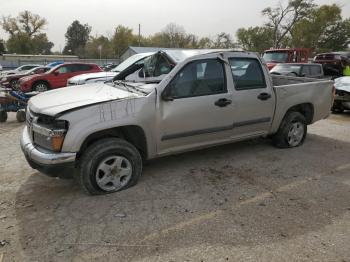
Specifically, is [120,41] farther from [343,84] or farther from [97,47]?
[343,84]

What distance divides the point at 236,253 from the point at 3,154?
15.0 ft

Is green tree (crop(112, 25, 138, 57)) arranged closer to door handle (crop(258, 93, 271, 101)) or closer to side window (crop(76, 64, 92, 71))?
side window (crop(76, 64, 92, 71))

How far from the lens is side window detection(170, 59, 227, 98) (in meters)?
4.48

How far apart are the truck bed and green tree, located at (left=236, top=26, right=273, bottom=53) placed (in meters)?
53.2

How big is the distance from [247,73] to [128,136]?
2.14 m

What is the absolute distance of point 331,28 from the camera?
51031mm

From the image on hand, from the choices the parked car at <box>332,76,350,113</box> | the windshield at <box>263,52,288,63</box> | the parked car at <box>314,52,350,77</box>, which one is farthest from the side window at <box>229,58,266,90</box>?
the parked car at <box>314,52,350,77</box>

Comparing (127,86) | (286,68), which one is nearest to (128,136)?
(127,86)

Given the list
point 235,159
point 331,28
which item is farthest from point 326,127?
point 331,28

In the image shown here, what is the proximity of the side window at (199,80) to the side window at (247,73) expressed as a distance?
257 mm

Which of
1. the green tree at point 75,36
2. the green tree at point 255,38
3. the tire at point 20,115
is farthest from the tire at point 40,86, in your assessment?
the green tree at point 75,36

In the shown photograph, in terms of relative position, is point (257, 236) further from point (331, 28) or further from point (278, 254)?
point (331, 28)

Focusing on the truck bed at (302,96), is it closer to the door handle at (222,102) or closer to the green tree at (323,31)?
the door handle at (222,102)

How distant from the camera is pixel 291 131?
611cm
